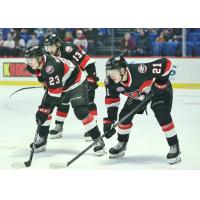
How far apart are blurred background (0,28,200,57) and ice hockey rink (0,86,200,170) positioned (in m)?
2.26

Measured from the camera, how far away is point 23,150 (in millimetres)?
4660

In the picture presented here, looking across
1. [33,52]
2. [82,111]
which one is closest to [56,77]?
[33,52]

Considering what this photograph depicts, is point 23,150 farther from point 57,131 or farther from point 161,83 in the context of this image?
point 161,83

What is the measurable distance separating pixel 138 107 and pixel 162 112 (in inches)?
8.2

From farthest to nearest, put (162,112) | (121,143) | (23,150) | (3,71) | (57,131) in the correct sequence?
(3,71) → (57,131) → (23,150) → (121,143) → (162,112)

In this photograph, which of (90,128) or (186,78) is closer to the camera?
(90,128)

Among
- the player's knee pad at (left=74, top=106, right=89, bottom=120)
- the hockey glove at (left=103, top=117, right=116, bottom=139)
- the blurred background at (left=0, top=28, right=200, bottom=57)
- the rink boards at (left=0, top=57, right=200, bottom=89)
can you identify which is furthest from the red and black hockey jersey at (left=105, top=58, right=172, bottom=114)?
the blurred background at (left=0, top=28, right=200, bottom=57)

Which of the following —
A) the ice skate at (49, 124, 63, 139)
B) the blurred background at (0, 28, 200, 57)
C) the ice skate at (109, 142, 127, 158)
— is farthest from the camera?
the blurred background at (0, 28, 200, 57)

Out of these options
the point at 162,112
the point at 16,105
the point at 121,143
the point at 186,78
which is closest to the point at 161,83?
the point at 162,112

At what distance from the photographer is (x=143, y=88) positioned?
4.01 m

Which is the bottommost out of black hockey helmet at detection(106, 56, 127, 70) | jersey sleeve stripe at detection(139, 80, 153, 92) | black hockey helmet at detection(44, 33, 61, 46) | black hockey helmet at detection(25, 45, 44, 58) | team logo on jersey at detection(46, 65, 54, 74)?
jersey sleeve stripe at detection(139, 80, 153, 92)

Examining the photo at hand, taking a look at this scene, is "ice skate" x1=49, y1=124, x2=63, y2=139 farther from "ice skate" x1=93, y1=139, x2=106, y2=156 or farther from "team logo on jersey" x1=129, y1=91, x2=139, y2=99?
"team logo on jersey" x1=129, y1=91, x2=139, y2=99

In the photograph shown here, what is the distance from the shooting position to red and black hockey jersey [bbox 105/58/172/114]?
3889 millimetres

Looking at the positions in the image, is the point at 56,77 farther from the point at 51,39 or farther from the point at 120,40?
the point at 120,40
